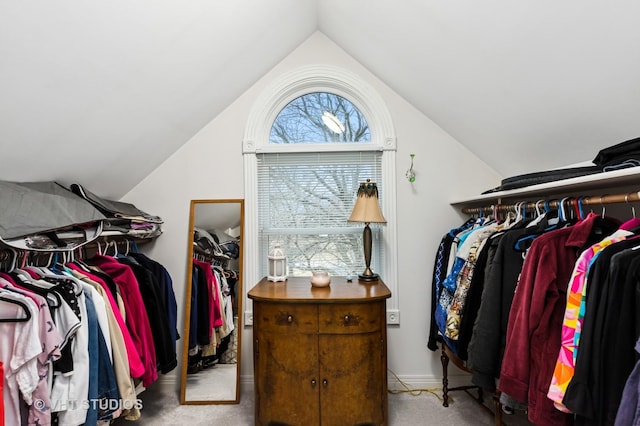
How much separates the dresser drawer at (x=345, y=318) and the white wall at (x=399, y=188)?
0.77 meters

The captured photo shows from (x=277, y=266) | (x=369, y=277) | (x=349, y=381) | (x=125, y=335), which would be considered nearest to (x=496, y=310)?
(x=349, y=381)

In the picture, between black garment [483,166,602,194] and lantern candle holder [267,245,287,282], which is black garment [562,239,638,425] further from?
lantern candle holder [267,245,287,282]

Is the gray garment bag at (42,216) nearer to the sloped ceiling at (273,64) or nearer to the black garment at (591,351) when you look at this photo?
the sloped ceiling at (273,64)

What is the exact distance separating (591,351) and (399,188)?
5.86 feet

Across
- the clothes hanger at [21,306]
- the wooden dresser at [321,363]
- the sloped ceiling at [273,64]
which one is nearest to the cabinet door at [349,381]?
the wooden dresser at [321,363]

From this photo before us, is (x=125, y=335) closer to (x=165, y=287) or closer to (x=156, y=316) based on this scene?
(x=156, y=316)

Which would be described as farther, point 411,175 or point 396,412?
point 411,175

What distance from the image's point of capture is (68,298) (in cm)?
167

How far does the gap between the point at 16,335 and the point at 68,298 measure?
0.78 ft

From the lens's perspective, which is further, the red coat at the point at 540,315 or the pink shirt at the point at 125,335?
the pink shirt at the point at 125,335

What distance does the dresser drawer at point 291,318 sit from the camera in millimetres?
2096

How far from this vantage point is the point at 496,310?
65.5 inches

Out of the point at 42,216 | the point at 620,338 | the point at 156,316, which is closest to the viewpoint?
the point at 620,338

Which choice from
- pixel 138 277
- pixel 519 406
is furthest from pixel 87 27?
pixel 519 406
